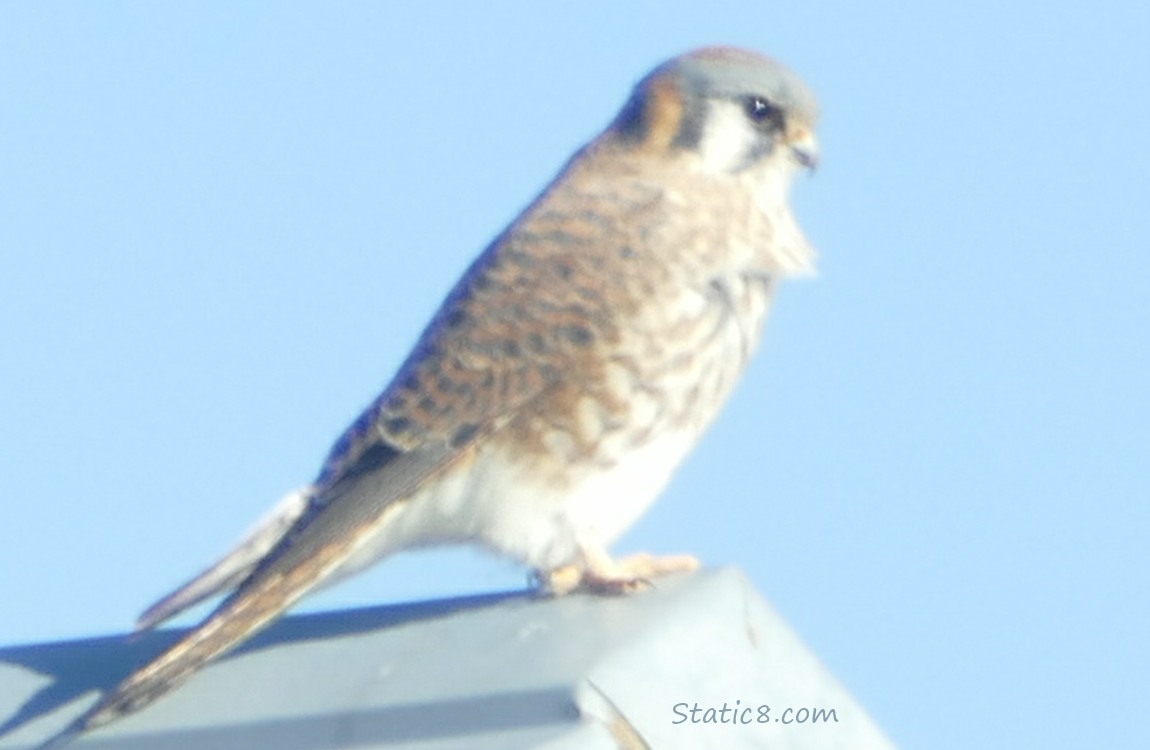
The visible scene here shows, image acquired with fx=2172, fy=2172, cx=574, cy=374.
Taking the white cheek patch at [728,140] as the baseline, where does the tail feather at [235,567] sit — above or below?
below

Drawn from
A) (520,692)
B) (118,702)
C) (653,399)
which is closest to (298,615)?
(118,702)

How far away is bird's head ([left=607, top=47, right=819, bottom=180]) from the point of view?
15.4ft

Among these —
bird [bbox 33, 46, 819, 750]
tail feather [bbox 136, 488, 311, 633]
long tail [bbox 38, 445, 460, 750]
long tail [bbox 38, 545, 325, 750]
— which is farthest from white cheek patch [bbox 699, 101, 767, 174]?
long tail [bbox 38, 545, 325, 750]

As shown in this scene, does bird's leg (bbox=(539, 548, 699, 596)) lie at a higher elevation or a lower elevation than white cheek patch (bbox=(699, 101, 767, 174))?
lower

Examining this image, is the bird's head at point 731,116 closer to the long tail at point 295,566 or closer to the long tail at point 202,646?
the long tail at point 295,566

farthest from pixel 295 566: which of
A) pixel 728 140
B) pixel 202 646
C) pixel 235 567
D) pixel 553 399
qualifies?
pixel 728 140

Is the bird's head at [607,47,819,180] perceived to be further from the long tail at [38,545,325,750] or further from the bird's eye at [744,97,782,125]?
the long tail at [38,545,325,750]

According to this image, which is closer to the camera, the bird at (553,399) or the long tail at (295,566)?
the long tail at (295,566)

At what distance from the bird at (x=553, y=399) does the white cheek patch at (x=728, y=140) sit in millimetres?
196

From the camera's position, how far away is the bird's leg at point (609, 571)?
340cm

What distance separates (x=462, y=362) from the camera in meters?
4.10

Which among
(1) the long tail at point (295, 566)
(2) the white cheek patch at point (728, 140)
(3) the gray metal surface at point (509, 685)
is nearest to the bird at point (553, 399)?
(1) the long tail at point (295, 566)

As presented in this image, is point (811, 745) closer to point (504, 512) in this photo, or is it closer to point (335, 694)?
point (335, 694)

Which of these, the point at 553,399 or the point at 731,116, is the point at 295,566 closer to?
the point at 553,399
